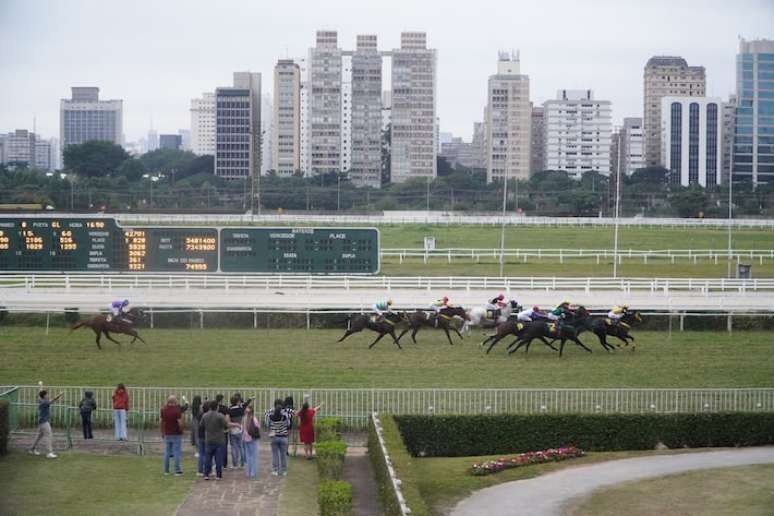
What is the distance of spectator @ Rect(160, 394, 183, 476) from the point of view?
15492 millimetres

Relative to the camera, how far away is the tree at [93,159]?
111 metres

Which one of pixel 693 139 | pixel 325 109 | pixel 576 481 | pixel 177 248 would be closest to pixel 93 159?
pixel 325 109

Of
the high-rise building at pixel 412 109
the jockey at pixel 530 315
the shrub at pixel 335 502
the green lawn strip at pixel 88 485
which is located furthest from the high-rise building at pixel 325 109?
the shrub at pixel 335 502

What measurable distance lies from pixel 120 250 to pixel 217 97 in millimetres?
123456

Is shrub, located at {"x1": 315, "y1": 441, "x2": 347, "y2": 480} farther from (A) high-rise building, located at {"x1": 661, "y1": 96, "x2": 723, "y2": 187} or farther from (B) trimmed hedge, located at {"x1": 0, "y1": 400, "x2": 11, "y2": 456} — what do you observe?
(A) high-rise building, located at {"x1": 661, "y1": 96, "x2": 723, "y2": 187}

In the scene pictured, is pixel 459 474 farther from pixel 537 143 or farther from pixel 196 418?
pixel 537 143

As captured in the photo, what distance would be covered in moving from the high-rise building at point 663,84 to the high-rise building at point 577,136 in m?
9.11

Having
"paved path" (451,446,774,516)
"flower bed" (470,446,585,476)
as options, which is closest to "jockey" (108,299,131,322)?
"flower bed" (470,446,585,476)

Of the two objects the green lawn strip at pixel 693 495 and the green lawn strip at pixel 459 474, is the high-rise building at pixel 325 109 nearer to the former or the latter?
the green lawn strip at pixel 459 474

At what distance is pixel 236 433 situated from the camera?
51.8 feet

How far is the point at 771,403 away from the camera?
62.5ft

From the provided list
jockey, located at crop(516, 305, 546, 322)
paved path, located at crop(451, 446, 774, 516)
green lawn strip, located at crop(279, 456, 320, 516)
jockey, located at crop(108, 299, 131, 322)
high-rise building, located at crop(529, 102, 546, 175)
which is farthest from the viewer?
high-rise building, located at crop(529, 102, 546, 175)

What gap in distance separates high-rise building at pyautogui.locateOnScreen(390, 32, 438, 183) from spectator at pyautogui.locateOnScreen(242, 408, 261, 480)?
141m

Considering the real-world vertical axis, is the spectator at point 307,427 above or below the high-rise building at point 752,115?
below
